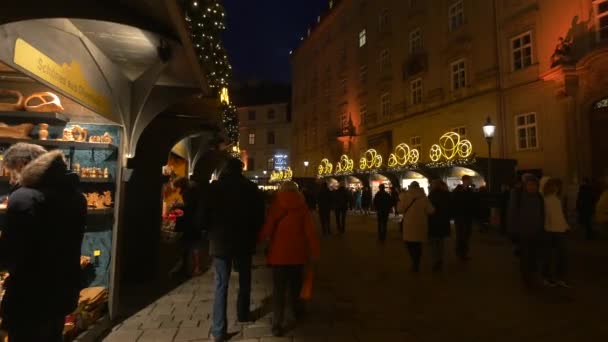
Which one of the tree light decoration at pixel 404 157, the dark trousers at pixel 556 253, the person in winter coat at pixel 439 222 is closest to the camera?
the dark trousers at pixel 556 253

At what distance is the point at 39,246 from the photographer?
7.79ft

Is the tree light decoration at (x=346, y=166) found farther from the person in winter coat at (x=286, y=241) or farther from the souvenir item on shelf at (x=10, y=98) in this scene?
the souvenir item on shelf at (x=10, y=98)

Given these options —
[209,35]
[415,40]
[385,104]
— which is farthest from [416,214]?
[385,104]

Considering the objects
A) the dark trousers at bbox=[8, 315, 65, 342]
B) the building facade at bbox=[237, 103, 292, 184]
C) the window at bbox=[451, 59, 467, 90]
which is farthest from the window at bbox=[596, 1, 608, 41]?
the building facade at bbox=[237, 103, 292, 184]

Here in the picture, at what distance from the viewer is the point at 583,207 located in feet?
39.5

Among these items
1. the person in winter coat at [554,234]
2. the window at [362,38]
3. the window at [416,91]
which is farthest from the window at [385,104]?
the person in winter coat at [554,234]

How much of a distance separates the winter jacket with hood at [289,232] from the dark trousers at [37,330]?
2245 mm

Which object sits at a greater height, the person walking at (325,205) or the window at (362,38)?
the window at (362,38)

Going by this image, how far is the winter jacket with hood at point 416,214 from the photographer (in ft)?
23.9

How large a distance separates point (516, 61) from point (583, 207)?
960 cm

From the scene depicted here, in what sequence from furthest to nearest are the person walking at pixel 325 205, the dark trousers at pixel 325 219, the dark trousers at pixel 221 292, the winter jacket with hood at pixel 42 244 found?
1. the dark trousers at pixel 325 219
2. the person walking at pixel 325 205
3. the dark trousers at pixel 221 292
4. the winter jacket with hood at pixel 42 244

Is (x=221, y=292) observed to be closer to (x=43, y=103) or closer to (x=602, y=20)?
(x=43, y=103)

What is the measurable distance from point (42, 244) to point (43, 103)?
2.42 meters

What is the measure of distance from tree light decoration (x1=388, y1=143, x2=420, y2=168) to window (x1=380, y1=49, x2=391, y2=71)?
8.31 meters
